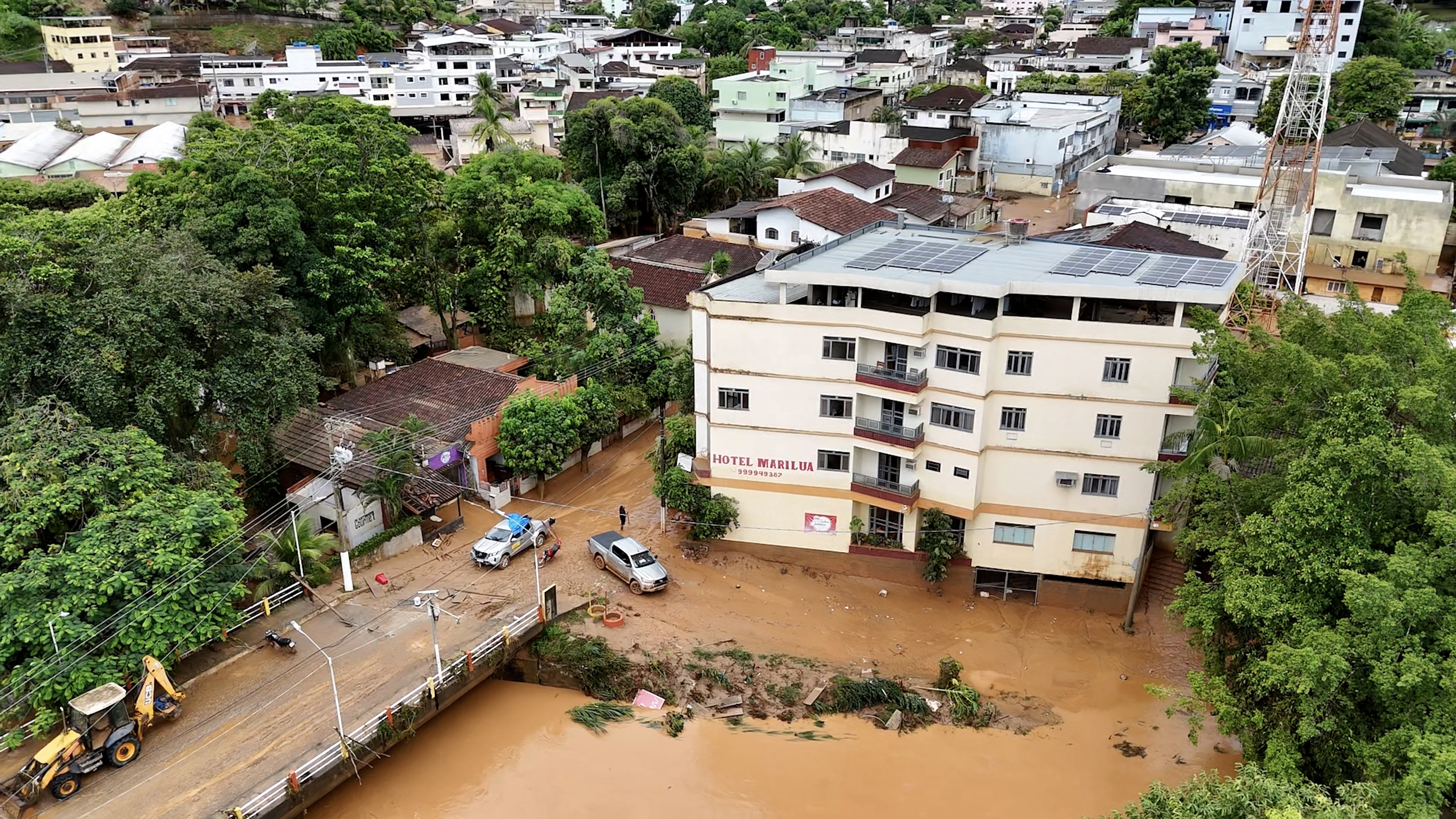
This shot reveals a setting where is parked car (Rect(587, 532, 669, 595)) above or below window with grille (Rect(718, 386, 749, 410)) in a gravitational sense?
below

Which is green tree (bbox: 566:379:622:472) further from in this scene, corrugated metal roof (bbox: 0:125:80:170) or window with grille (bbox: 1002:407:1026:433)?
corrugated metal roof (bbox: 0:125:80:170)

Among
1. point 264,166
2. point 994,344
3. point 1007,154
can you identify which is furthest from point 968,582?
point 1007,154

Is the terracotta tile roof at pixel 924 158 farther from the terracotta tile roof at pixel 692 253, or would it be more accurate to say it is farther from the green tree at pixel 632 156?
the terracotta tile roof at pixel 692 253

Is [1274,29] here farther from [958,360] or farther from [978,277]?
[958,360]

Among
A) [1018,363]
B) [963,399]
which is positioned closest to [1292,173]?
[1018,363]

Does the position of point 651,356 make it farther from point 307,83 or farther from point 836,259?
point 307,83

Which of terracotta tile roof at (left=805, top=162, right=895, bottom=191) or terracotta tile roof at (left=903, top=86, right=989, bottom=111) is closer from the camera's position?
terracotta tile roof at (left=805, top=162, right=895, bottom=191)

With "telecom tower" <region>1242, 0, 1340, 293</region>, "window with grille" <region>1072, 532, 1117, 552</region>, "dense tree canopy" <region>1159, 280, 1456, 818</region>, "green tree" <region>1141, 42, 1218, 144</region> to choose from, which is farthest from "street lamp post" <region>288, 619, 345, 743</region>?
"green tree" <region>1141, 42, 1218, 144</region>
